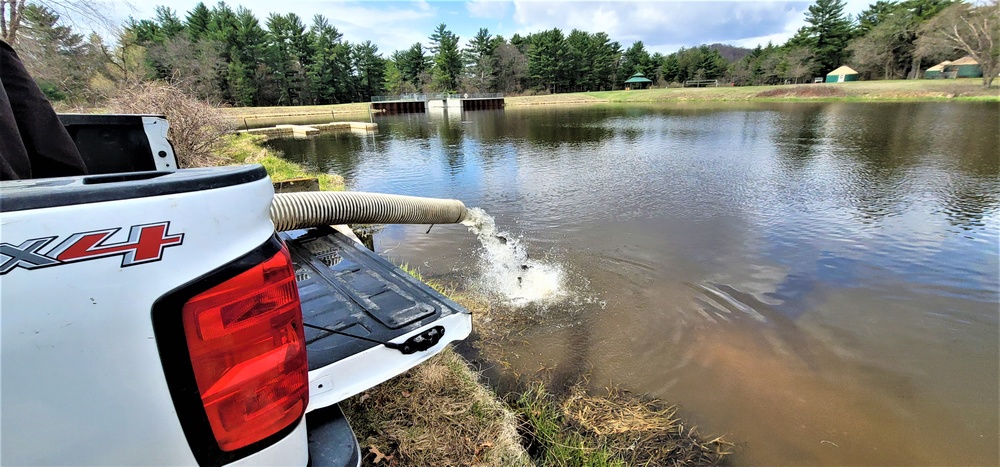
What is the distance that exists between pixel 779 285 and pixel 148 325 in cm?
652

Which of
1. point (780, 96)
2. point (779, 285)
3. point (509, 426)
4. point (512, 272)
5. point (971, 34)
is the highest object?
point (971, 34)

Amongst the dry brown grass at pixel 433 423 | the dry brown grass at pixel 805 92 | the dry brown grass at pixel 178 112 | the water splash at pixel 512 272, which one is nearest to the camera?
the dry brown grass at pixel 433 423

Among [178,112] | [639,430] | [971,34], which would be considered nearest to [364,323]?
[639,430]

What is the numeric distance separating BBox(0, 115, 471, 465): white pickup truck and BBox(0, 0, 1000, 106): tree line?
21.5m

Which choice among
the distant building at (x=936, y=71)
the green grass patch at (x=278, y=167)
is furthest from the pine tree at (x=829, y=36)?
the green grass patch at (x=278, y=167)

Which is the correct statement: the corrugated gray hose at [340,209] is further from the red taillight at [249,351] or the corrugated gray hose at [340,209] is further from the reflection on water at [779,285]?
the red taillight at [249,351]

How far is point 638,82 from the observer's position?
8019 cm

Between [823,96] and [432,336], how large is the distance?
55.9m

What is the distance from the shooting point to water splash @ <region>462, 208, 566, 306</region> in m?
5.53

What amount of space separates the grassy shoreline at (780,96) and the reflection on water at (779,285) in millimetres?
24776

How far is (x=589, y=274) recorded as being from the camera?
617cm

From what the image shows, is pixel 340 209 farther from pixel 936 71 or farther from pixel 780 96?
pixel 936 71

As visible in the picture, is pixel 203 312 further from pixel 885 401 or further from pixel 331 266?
pixel 885 401

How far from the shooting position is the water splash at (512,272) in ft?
18.1
